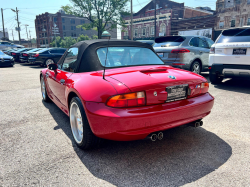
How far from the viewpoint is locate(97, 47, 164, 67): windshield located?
2994 millimetres

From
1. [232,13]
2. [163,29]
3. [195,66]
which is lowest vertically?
[195,66]

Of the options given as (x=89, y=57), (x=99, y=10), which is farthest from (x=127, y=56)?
(x=99, y=10)

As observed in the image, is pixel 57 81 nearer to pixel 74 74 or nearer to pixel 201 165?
pixel 74 74

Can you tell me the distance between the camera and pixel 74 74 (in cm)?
299

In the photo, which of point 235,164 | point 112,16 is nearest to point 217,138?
point 235,164

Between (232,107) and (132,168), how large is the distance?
3.15m

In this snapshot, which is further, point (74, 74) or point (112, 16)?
point (112, 16)

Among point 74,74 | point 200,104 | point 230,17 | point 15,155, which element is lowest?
point 15,155

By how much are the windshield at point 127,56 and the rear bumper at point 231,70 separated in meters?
3.39

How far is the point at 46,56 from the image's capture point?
15102 mm

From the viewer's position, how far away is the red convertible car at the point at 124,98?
7.15 feet

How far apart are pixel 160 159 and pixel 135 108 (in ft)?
2.45

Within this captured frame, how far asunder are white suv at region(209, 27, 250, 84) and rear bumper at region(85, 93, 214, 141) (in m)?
4.12

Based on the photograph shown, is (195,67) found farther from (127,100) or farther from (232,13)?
(232,13)
